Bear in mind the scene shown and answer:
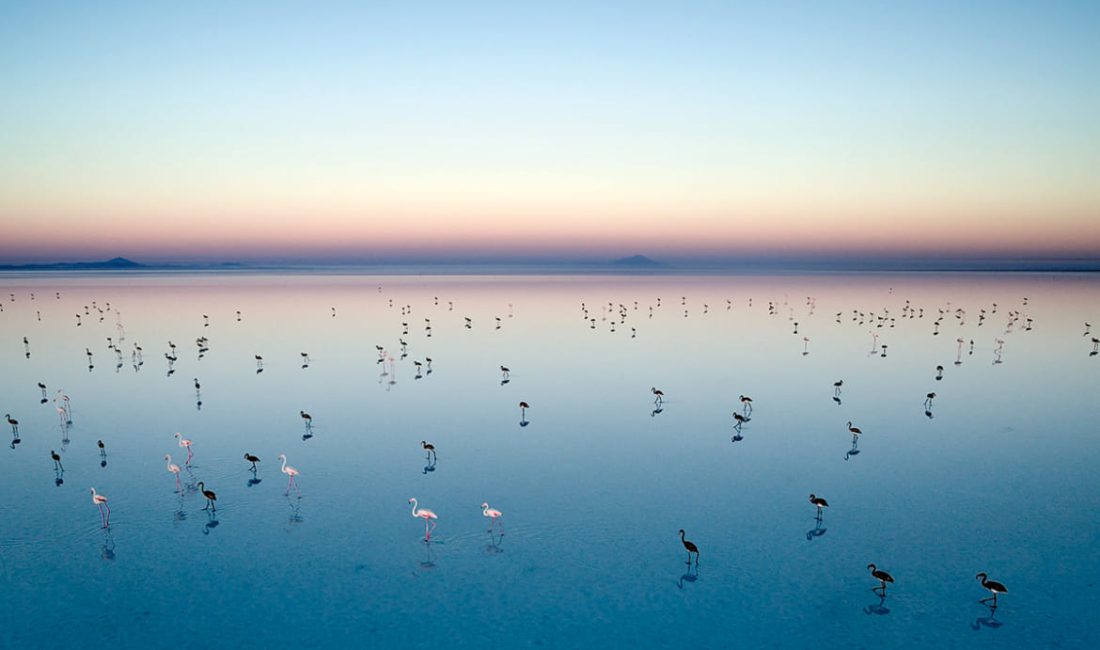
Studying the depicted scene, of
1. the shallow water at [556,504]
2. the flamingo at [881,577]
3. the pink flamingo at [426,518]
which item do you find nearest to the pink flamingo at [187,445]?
Result: the shallow water at [556,504]

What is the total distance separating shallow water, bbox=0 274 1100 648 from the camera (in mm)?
11945

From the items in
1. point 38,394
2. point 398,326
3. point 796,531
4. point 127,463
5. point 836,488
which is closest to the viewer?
point 796,531

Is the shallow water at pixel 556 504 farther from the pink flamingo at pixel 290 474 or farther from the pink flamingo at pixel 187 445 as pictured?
the pink flamingo at pixel 187 445

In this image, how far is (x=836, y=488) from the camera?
59.4 ft

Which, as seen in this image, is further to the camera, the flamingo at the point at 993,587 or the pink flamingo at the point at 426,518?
the pink flamingo at the point at 426,518

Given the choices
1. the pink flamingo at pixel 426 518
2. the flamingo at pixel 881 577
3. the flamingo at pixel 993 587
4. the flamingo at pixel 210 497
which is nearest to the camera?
the flamingo at pixel 993 587

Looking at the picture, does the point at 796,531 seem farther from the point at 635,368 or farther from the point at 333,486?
the point at 635,368

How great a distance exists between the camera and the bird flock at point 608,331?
618 inches

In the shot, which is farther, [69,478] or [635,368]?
[635,368]

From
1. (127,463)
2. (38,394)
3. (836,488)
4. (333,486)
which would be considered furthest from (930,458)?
(38,394)

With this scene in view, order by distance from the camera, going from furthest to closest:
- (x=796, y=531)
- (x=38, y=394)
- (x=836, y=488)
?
(x=38, y=394), (x=836, y=488), (x=796, y=531)

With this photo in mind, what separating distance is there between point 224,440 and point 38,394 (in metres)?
13.8

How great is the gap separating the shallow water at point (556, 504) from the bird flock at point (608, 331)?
316 mm

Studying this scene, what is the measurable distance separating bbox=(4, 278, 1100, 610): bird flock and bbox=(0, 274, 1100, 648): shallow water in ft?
1.04
